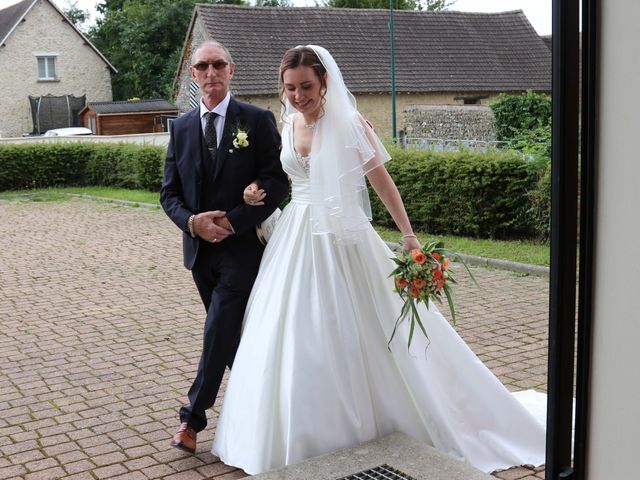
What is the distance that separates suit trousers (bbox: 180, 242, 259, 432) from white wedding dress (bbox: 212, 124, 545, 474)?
11 centimetres

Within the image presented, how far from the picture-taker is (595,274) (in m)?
1.83

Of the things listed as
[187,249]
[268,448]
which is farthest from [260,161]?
[268,448]

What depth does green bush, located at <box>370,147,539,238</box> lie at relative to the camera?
12023 mm

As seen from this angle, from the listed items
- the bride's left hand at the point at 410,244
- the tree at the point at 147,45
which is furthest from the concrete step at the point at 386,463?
the tree at the point at 147,45

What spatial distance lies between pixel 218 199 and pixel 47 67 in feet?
169

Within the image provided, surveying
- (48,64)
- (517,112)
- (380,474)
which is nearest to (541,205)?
(380,474)

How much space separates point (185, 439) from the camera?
4.88 m

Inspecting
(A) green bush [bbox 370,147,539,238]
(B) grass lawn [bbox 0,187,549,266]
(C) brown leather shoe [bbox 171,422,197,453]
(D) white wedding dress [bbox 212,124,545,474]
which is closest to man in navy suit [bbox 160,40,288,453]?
(C) brown leather shoe [bbox 171,422,197,453]

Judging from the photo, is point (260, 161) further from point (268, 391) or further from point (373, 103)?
point (373, 103)

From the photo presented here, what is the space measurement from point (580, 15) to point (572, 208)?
1.31ft

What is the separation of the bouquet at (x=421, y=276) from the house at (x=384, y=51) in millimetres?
29418

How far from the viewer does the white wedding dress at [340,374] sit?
14.7 ft

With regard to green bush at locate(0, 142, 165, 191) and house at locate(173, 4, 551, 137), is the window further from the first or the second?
green bush at locate(0, 142, 165, 191)

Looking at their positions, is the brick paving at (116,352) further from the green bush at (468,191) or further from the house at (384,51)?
the house at (384,51)
